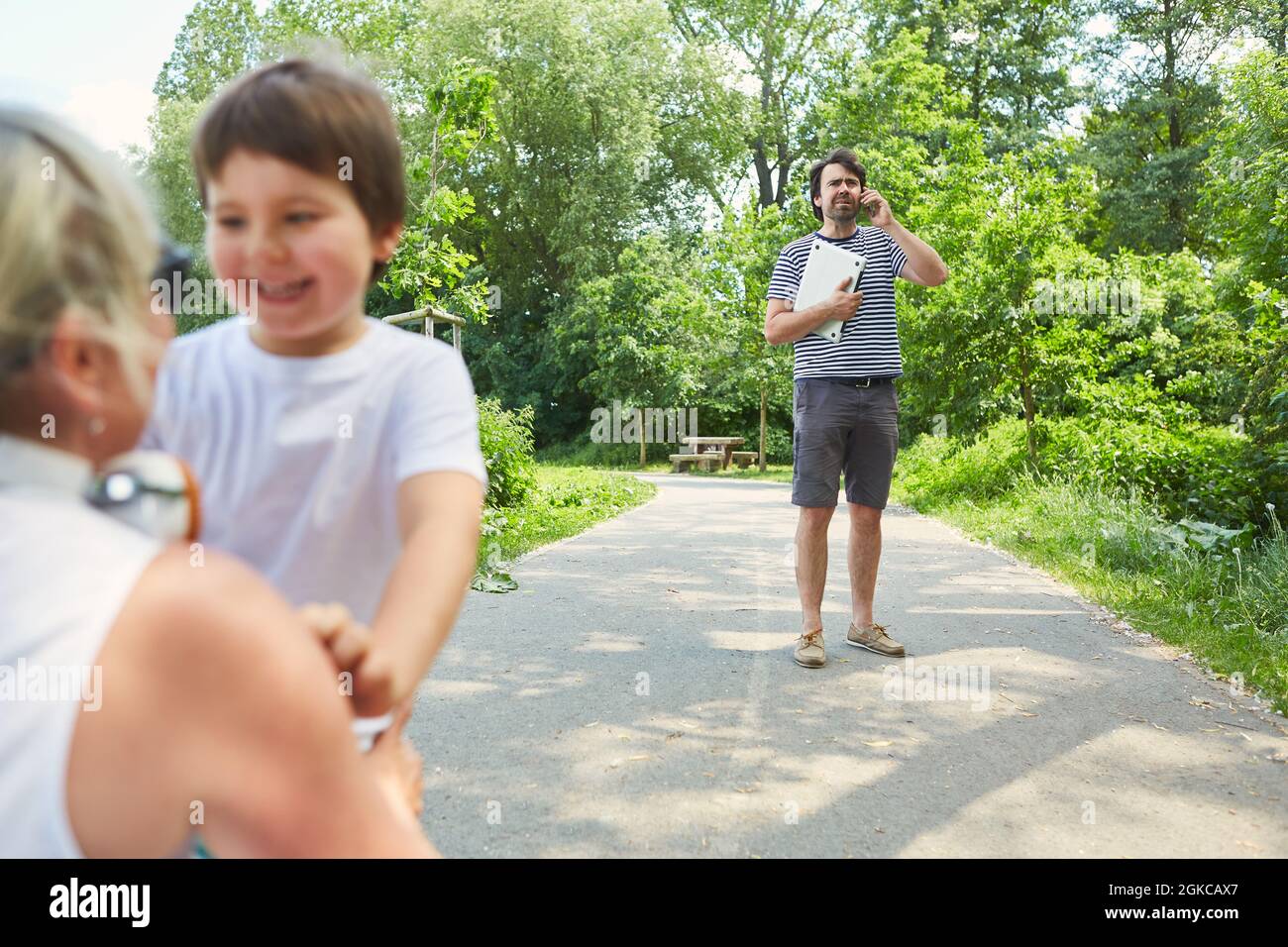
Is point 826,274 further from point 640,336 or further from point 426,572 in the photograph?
point 640,336

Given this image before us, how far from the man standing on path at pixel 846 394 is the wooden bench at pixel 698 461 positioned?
23.8m

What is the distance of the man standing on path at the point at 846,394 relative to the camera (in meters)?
5.33

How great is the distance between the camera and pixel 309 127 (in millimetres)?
1145

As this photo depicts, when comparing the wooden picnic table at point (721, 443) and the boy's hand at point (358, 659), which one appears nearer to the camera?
the boy's hand at point (358, 659)

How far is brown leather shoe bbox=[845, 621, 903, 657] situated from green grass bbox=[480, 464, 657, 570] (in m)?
3.23

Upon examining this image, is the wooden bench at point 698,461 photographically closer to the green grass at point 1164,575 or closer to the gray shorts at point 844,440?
the green grass at point 1164,575

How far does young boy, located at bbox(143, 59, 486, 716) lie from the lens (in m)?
1.16

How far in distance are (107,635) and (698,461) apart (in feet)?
95.7

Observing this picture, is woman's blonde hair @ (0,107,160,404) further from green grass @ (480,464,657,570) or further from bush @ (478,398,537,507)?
bush @ (478,398,537,507)

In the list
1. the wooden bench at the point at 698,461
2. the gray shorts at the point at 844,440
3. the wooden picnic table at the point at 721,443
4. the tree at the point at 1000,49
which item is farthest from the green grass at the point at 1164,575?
the tree at the point at 1000,49

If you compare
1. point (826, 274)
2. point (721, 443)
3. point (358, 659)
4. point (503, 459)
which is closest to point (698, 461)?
point (721, 443)

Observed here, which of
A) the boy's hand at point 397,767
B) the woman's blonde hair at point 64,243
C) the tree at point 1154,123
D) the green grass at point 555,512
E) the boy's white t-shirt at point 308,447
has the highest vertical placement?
the tree at point 1154,123

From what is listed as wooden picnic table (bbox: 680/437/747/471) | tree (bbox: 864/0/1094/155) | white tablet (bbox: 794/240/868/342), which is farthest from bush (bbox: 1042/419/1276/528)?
tree (bbox: 864/0/1094/155)
